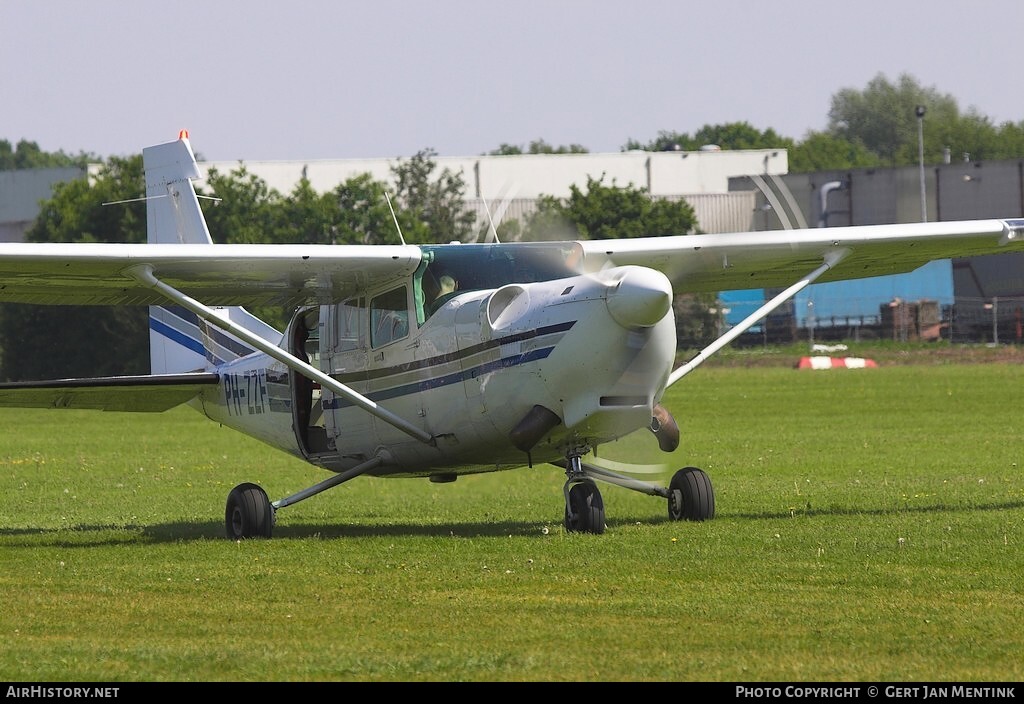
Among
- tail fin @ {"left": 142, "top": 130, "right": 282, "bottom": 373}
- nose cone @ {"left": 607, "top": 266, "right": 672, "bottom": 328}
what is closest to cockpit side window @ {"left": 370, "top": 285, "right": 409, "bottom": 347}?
nose cone @ {"left": 607, "top": 266, "right": 672, "bottom": 328}

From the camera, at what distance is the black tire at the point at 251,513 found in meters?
14.2

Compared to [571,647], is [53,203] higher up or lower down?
higher up

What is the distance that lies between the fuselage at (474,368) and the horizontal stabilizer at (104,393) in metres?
0.75

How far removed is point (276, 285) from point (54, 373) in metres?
39.8

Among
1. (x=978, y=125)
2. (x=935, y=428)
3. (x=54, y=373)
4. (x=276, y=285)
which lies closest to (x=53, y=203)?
(x=54, y=373)

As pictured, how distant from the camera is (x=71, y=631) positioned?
9094 millimetres

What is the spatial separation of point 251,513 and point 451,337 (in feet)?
7.95

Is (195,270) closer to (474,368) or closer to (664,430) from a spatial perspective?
(474,368)

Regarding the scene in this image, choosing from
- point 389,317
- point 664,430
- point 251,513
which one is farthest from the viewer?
point 389,317

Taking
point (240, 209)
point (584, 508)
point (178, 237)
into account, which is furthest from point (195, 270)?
point (240, 209)

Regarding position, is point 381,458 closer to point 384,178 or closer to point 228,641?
point 228,641

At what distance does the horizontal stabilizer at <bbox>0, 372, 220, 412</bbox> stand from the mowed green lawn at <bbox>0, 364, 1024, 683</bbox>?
119cm

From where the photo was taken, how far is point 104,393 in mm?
15703

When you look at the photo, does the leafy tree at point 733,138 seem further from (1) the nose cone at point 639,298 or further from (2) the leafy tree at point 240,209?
(1) the nose cone at point 639,298
